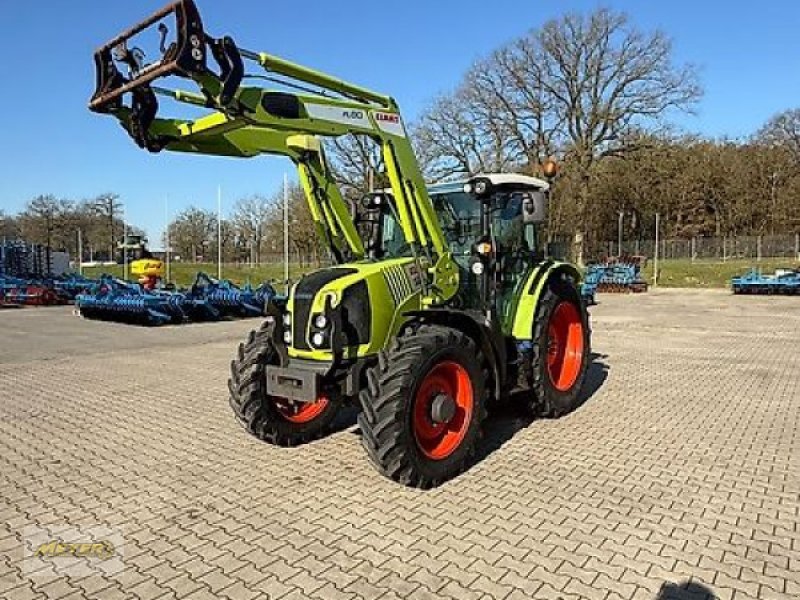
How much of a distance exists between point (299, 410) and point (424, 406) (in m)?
1.53

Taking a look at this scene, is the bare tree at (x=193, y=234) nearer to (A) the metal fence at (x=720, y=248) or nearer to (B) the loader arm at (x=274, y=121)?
(A) the metal fence at (x=720, y=248)

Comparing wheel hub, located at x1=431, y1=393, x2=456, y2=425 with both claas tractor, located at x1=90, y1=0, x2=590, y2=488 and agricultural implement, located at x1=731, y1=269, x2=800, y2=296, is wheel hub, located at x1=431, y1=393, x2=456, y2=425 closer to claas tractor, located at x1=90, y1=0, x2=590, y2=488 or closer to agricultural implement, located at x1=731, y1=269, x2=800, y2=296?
claas tractor, located at x1=90, y1=0, x2=590, y2=488

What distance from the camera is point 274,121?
4.28 meters

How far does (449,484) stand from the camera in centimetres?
462

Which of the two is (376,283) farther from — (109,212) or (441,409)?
(109,212)

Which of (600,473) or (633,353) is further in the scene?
(633,353)

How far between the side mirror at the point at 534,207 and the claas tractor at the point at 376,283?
2cm

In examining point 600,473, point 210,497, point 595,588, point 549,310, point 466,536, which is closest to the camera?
point 595,588

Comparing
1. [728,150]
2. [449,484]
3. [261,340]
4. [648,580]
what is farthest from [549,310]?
[728,150]

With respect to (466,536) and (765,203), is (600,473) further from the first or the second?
(765,203)

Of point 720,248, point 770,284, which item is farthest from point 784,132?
point 770,284

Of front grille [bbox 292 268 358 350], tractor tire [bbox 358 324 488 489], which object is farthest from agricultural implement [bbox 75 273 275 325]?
tractor tire [bbox 358 324 488 489]

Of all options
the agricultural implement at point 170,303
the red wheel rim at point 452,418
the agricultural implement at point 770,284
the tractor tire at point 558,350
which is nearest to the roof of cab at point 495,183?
the tractor tire at point 558,350

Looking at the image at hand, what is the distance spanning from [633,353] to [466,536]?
7.96m
